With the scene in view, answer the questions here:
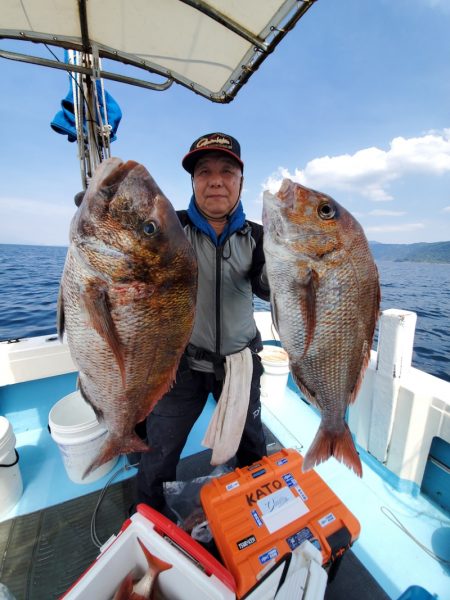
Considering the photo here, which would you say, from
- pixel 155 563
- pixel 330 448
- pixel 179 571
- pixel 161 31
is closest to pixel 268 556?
pixel 179 571

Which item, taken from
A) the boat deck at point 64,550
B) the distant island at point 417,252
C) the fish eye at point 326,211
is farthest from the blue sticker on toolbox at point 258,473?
the distant island at point 417,252

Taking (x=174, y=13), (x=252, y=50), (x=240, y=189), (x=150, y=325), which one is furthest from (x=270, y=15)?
(x=150, y=325)

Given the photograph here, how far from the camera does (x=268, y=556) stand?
1.76m

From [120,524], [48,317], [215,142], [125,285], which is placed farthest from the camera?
[48,317]

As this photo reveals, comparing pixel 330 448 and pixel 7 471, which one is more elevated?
pixel 330 448

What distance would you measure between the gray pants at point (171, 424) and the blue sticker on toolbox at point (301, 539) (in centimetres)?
93

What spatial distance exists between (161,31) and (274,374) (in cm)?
446

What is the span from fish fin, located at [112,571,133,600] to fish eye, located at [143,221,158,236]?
205 centimetres

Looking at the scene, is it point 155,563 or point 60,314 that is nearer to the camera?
point 60,314

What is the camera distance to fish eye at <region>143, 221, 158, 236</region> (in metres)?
1.25

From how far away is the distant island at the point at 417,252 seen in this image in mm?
71125

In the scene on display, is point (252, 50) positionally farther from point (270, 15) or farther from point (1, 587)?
point (1, 587)

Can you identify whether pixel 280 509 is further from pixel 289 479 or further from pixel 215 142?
pixel 215 142

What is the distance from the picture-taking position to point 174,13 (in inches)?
90.6
